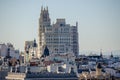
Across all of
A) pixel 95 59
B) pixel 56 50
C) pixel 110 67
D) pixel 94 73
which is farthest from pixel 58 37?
pixel 94 73

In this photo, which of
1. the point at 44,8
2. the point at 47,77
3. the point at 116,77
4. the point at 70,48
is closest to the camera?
the point at 47,77

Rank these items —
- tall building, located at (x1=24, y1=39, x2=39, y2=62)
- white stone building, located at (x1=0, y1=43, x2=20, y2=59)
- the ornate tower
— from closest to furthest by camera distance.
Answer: tall building, located at (x1=24, y1=39, x2=39, y2=62)
white stone building, located at (x1=0, y1=43, x2=20, y2=59)
the ornate tower

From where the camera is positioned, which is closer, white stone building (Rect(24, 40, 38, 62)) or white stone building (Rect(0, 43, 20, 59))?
white stone building (Rect(24, 40, 38, 62))

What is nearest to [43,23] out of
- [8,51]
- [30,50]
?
[30,50]

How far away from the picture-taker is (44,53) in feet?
387

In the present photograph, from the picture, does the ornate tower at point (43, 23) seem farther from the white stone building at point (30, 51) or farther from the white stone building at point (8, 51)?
the white stone building at point (8, 51)

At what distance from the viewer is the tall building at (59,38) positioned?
128m

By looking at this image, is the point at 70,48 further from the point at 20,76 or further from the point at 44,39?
→ the point at 20,76

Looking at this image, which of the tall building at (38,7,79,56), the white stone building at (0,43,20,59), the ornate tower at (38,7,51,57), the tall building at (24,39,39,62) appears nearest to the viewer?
the tall building at (24,39,39,62)

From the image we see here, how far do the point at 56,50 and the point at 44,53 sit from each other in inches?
412

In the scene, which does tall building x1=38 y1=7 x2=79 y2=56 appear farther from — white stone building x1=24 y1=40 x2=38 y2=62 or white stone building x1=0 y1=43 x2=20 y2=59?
white stone building x1=0 y1=43 x2=20 y2=59

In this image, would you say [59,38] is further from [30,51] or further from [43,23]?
[43,23]

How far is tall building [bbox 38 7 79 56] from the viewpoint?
128125mm

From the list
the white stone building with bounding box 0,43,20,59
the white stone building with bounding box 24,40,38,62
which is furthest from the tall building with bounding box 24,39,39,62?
the white stone building with bounding box 0,43,20,59
